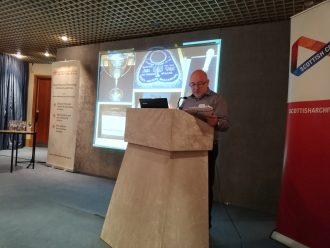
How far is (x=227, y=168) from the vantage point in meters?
3.86

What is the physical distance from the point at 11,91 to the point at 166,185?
725cm

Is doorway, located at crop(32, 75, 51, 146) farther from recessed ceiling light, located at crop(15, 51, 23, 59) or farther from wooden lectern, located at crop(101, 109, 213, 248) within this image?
wooden lectern, located at crop(101, 109, 213, 248)

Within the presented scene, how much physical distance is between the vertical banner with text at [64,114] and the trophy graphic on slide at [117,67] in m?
0.69

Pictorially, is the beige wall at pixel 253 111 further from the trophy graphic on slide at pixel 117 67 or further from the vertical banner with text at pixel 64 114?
the vertical banner with text at pixel 64 114

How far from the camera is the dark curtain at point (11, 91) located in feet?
23.7

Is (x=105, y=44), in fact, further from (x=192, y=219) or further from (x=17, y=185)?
(x=192, y=219)

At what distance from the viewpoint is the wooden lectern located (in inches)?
70.8

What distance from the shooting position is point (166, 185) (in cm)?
180

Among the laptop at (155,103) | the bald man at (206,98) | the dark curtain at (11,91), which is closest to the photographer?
the laptop at (155,103)

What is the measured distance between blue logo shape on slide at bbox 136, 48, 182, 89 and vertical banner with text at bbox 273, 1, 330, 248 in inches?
78.6

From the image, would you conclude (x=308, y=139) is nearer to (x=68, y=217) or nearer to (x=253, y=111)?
(x=253, y=111)

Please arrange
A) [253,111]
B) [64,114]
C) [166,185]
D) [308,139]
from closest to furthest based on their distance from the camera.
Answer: [166,185] → [308,139] → [253,111] → [64,114]

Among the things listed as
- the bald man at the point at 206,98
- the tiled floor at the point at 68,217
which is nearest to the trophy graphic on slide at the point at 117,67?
the tiled floor at the point at 68,217

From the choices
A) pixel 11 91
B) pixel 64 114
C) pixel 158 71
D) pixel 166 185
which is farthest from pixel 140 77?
pixel 11 91
